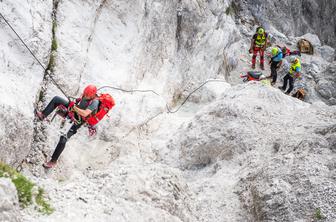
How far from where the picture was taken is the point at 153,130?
14.7m

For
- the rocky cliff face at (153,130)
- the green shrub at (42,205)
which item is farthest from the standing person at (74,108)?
the green shrub at (42,205)

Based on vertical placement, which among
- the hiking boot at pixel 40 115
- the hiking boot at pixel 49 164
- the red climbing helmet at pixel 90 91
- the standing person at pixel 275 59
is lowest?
the hiking boot at pixel 49 164

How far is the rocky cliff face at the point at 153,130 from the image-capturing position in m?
8.12

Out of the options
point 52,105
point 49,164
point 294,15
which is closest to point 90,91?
point 52,105

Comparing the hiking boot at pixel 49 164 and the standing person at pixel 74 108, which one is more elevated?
the standing person at pixel 74 108

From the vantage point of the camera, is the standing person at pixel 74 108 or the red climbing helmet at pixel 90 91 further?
the red climbing helmet at pixel 90 91

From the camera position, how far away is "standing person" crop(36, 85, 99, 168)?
1005 cm

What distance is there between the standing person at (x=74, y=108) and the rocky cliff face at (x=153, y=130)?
38 centimetres

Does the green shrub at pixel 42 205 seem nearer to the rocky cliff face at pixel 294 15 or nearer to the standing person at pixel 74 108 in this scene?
the standing person at pixel 74 108

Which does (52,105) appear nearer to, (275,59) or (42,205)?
(42,205)

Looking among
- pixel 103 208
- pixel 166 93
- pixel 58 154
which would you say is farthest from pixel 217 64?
pixel 103 208

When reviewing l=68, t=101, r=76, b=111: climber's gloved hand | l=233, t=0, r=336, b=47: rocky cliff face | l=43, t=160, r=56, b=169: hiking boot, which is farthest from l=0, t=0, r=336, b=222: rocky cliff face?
l=233, t=0, r=336, b=47: rocky cliff face

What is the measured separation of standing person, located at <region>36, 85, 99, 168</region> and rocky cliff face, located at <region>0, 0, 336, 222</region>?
38 cm

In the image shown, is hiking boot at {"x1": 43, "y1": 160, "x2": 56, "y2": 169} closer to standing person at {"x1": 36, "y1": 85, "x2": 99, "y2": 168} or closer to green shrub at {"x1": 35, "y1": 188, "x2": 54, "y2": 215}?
standing person at {"x1": 36, "y1": 85, "x2": 99, "y2": 168}
